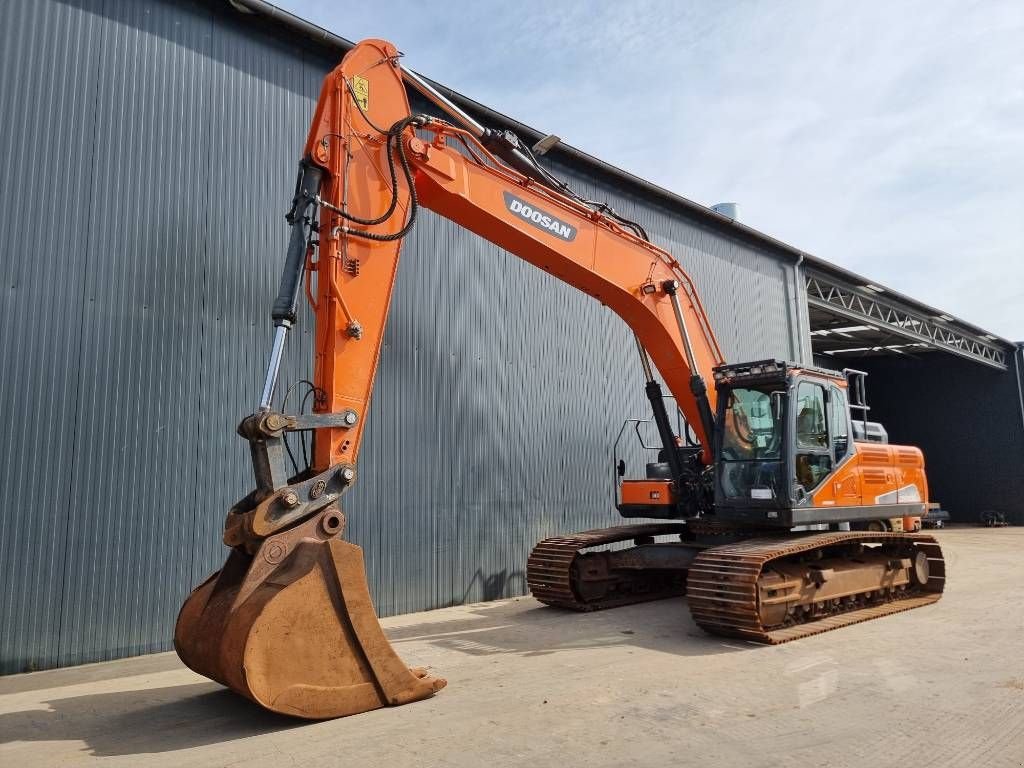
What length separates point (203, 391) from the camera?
8352 millimetres

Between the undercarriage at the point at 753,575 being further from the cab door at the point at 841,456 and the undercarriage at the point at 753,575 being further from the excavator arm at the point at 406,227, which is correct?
the excavator arm at the point at 406,227

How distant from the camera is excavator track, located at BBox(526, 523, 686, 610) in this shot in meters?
9.32

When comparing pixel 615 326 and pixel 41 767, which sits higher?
pixel 615 326

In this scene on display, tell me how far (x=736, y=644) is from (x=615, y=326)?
7.31m

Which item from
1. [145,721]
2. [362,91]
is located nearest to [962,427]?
[362,91]

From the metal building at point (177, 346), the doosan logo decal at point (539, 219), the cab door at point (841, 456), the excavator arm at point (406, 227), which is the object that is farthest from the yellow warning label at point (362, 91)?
the cab door at point (841, 456)

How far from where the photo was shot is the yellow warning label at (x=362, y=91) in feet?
20.9

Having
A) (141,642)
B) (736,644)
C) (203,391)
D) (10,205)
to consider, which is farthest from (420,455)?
(10,205)

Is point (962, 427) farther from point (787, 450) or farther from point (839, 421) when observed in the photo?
point (787, 450)

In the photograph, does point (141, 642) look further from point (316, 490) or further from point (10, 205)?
point (10, 205)

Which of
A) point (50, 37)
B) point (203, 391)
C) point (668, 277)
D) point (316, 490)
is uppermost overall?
point (50, 37)

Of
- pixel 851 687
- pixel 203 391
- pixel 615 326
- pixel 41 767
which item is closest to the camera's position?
pixel 41 767

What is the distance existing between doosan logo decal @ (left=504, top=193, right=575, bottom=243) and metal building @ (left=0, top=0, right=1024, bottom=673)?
3.20 m

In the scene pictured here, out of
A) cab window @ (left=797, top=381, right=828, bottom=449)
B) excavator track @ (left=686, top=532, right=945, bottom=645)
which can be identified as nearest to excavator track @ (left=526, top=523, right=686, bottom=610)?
excavator track @ (left=686, top=532, right=945, bottom=645)
